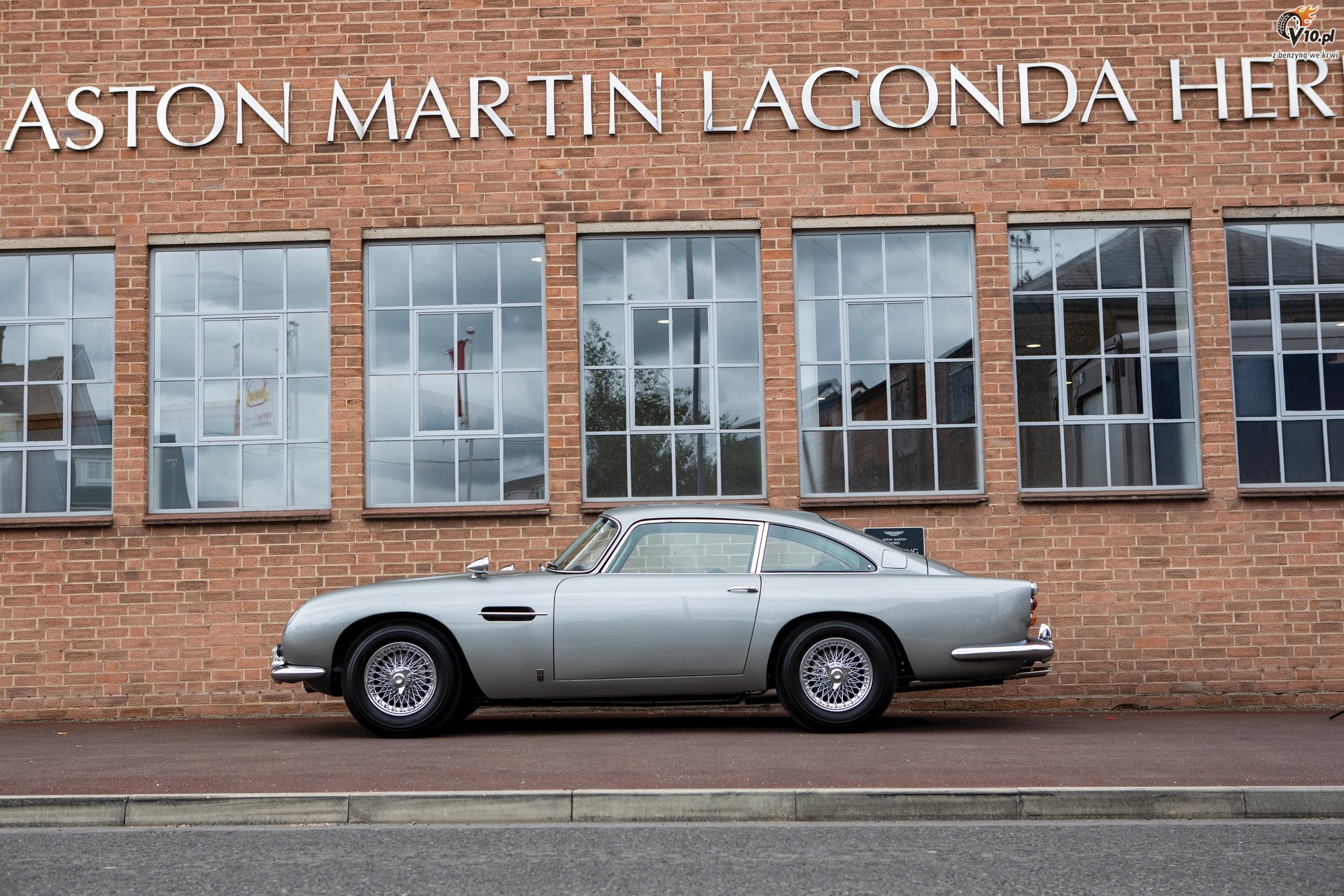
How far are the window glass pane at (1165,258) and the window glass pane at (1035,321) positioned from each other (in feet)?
2.93

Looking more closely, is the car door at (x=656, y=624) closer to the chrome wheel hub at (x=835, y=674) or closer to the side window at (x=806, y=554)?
the side window at (x=806, y=554)

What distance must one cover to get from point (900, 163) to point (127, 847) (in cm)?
870

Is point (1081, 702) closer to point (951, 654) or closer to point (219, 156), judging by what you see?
point (951, 654)

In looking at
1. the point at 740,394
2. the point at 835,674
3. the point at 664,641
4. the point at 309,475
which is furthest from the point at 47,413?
the point at 835,674

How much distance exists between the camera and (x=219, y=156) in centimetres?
1273

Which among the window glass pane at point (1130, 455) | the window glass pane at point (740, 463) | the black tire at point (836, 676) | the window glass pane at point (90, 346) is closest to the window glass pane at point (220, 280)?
the window glass pane at point (90, 346)

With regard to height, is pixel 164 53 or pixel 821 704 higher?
pixel 164 53

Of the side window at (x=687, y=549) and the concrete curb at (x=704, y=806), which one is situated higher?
the side window at (x=687, y=549)

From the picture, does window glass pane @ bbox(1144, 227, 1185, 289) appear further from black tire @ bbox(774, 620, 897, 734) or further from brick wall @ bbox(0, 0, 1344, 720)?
black tire @ bbox(774, 620, 897, 734)

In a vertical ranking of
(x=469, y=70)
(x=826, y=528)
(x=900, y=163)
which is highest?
(x=469, y=70)

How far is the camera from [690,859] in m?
5.88

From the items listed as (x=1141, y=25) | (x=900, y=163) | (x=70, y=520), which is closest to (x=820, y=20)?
(x=900, y=163)

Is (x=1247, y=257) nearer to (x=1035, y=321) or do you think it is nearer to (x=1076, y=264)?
(x=1076, y=264)

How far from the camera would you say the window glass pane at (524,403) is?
12648 mm
